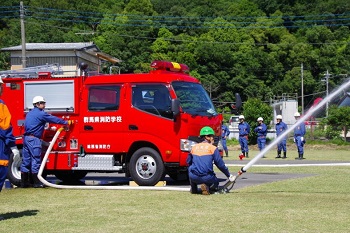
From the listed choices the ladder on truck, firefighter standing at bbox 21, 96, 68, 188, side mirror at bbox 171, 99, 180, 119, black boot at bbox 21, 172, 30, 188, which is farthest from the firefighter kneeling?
the ladder on truck

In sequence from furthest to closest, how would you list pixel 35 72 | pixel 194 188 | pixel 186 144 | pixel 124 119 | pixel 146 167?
pixel 35 72 < pixel 124 119 < pixel 146 167 < pixel 186 144 < pixel 194 188

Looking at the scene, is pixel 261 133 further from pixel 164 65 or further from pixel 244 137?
pixel 164 65

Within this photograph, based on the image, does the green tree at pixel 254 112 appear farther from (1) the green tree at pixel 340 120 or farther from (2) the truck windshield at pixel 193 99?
(2) the truck windshield at pixel 193 99

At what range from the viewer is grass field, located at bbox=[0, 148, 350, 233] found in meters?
8.38

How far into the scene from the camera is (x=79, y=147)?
14805 millimetres

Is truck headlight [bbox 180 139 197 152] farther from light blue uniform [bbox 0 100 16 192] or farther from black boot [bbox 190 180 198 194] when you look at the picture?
light blue uniform [bbox 0 100 16 192]

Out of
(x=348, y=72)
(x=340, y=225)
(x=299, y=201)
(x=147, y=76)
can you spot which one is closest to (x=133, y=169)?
(x=147, y=76)

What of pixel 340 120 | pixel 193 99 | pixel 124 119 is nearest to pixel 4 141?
pixel 124 119

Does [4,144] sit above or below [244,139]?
above

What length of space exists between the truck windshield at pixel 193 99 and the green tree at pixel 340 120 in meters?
32.0

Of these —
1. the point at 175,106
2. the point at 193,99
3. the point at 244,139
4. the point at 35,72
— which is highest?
the point at 35,72

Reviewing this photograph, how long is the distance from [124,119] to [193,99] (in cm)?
163

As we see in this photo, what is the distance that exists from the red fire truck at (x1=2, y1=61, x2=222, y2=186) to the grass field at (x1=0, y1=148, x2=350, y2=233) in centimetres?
133

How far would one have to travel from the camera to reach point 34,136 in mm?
13953
